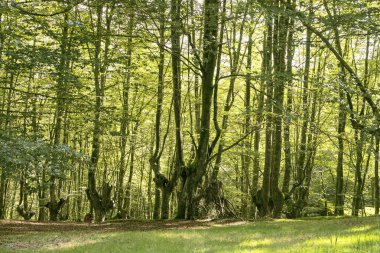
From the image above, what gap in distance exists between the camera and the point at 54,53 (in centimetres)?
1151

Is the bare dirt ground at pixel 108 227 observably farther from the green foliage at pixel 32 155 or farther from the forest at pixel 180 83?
the green foliage at pixel 32 155

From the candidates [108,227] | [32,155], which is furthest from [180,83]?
[32,155]

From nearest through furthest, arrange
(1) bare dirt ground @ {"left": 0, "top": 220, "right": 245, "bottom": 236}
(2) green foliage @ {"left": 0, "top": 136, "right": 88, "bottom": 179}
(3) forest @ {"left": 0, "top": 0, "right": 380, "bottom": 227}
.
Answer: (2) green foliage @ {"left": 0, "top": 136, "right": 88, "bottom": 179} → (3) forest @ {"left": 0, "top": 0, "right": 380, "bottom": 227} → (1) bare dirt ground @ {"left": 0, "top": 220, "right": 245, "bottom": 236}

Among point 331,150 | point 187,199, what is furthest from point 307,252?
point 331,150

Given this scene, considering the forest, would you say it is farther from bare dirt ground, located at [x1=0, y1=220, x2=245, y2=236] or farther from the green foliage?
bare dirt ground, located at [x1=0, y1=220, x2=245, y2=236]

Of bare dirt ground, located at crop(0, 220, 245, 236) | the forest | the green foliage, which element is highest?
the forest

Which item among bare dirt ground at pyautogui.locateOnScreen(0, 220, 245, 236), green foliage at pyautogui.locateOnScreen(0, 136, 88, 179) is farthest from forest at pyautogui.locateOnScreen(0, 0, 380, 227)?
bare dirt ground at pyautogui.locateOnScreen(0, 220, 245, 236)

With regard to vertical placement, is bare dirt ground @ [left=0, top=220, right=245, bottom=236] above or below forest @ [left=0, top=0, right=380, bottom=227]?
below

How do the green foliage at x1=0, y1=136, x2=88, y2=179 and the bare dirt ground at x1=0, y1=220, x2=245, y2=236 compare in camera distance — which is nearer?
the green foliage at x1=0, y1=136, x2=88, y2=179

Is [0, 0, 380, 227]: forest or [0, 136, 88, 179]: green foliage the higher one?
[0, 0, 380, 227]: forest

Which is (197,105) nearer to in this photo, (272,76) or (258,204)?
(258,204)

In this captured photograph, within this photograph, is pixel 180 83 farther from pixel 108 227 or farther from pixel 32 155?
pixel 32 155

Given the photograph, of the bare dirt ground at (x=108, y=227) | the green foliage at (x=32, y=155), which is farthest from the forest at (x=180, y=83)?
the bare dirt ground at (x=108, y=227)

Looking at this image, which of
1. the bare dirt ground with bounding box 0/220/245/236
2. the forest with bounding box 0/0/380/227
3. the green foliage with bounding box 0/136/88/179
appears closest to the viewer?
the green foliage with bounding box 0/136/88/179
